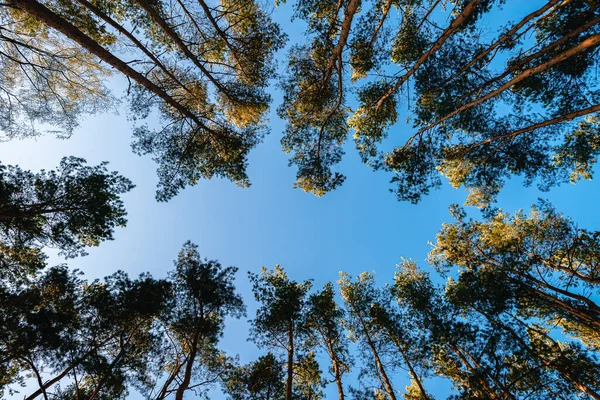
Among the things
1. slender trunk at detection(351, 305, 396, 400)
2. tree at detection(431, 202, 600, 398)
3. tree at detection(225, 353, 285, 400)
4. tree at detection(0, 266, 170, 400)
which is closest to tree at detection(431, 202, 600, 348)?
tree at detection(431, 202, 600, 398)

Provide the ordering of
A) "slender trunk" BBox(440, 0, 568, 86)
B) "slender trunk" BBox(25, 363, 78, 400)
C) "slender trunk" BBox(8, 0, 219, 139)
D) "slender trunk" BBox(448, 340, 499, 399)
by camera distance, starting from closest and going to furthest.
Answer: "slender trunk" BBox(8, 0, 219, 139) → "slender trunk" BBox(440, 0, 568, 86) → "slender trunk" BBox(25, 363, 78, 400) → "slender trunk" BBox(448, 340, 499, 399)

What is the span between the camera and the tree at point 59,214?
28.5 feet

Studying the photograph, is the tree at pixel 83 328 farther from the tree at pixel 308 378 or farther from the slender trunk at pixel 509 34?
the slender trunk at pixel 509 34

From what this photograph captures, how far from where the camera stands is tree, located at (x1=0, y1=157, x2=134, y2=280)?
870 cm

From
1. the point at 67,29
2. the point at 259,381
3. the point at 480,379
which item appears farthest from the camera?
the point at 259,381

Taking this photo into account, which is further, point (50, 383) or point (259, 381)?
point (259, 381)

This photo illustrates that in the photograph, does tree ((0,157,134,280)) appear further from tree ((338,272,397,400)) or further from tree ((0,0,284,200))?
tree ((338,272,397,400))

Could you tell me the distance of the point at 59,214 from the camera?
9062mm

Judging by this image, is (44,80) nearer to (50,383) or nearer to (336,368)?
(50,383)

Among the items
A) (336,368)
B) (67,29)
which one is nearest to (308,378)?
(336,368)

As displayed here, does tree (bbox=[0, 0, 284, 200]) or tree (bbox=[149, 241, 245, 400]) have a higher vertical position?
tree (bbox=[0, 0, 284, 200])

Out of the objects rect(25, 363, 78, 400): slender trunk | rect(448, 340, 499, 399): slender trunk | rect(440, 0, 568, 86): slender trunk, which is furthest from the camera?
rect(448, 340, 499, 399): slender trunk

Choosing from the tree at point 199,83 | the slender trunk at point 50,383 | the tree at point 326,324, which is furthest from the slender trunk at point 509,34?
the slender trunk at point 50,383

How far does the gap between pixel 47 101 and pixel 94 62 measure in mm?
2851
